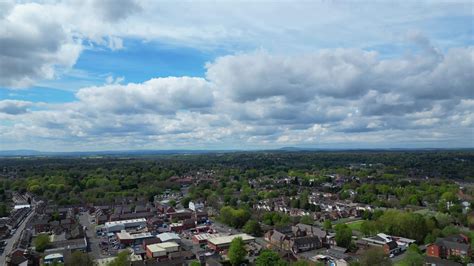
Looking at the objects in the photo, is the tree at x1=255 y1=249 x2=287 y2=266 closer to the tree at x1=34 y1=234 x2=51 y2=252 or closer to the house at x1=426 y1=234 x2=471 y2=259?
the house at x1=426 y1=234 x2=471 y2=259

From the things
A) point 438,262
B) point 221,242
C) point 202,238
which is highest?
point 438,262

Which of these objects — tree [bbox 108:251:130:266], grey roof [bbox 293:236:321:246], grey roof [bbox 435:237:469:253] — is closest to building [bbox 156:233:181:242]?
tree [bbox 108:251:130:266]

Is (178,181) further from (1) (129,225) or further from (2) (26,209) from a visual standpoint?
(1) (129,225)

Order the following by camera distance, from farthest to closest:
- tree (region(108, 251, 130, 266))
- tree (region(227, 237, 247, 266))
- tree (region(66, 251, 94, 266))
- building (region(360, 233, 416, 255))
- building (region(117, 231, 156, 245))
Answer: building (region(117, 231, 156, 245)) → building (region(360, 233, 416, 255)) → tree (region(227, 237, 247, 266)) → tree (region(108, 251, 130, 266)) → tree (region(66, 251, 94, 266))

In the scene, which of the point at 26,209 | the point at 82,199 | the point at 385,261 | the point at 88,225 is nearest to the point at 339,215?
the point at 385,261

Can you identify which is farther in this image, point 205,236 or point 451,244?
point 205,236

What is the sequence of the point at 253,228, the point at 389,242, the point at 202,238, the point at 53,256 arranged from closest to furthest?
1. the point at 53,256
2. the point at 389,242
3. the point at 202,238
4. the point at 253,228

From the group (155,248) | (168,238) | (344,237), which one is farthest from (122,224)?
(344,237)

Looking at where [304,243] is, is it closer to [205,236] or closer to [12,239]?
[205,236]
